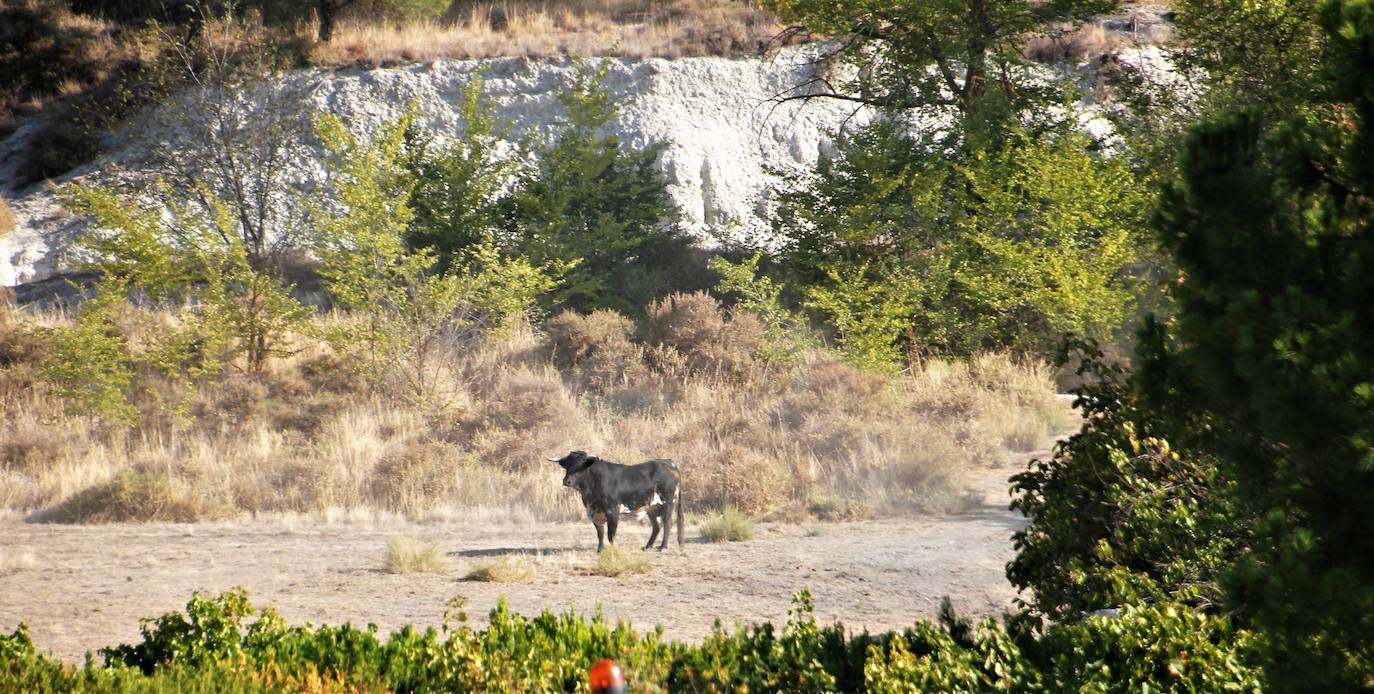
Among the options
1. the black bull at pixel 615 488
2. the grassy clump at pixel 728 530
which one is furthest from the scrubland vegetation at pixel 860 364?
the black bull at pixel 615 488

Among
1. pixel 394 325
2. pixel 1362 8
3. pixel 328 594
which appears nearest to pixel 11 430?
pixel 394 325

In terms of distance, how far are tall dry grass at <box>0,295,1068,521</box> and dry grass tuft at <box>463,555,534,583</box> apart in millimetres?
3814

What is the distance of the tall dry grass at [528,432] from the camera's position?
1480cm

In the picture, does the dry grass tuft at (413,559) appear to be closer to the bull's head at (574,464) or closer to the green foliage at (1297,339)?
the bull's head at (574,464)

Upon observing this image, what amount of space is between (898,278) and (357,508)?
10.2 metres

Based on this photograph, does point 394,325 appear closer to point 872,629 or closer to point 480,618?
point 480,618

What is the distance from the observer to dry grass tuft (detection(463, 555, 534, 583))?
1039cm

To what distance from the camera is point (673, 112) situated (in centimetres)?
2984

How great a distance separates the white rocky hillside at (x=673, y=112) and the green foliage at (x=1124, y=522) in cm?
2022

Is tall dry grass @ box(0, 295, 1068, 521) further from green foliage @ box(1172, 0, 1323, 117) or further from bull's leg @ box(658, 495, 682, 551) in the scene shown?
green foliage @ box(1172, 0, 1323, 117)

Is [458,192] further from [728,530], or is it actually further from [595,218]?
[728,530]

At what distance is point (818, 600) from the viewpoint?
377 inches

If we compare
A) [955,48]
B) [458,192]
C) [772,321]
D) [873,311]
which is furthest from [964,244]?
[458,192]

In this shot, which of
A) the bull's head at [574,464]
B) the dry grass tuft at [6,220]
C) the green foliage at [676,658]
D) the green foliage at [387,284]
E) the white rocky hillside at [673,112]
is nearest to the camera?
the green foliage at [676,658]
